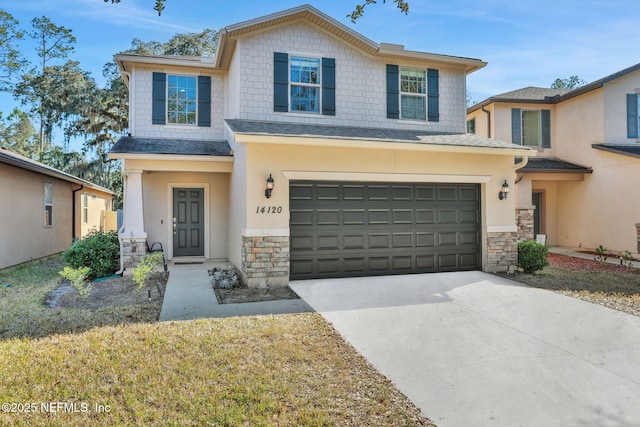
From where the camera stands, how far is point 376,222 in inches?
341

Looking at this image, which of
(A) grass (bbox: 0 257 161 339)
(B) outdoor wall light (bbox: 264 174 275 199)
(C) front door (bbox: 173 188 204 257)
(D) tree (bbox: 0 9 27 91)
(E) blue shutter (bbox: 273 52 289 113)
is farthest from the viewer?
(D) tree (bbox: 0 9 27 91)

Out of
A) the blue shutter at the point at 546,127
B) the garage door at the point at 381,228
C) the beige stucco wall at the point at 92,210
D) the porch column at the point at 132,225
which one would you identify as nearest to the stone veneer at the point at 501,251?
the garage door at the point at 381,228

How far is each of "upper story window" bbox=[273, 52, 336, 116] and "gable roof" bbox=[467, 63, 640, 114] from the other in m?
7.54

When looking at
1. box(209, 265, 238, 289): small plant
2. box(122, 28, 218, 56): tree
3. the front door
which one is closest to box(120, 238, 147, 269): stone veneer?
the front door

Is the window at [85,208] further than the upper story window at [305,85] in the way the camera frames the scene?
Yes

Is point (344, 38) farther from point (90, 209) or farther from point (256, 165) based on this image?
point (90, 209)

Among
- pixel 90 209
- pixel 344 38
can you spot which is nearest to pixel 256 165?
pixel 344 38

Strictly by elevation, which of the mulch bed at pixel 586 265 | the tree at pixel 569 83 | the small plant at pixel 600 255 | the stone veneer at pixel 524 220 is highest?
the tree at pixel 569 83

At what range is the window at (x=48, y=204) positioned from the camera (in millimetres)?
13086

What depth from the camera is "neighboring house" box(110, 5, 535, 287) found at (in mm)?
8023

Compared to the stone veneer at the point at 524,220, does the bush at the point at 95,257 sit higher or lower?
lower

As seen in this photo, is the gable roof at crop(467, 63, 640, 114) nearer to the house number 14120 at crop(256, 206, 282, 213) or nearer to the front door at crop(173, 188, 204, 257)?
the house number 14120 at crop(256, 206, 282, 213)

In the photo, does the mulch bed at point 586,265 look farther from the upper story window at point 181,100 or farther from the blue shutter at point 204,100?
the upper story window at point 181,100

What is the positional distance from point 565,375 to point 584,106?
12883mm
